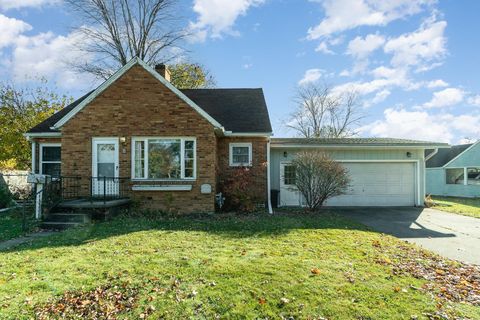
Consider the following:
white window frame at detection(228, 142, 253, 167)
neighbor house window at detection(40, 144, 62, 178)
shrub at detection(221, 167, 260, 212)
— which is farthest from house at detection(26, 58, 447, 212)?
neighbor house window at detection(40, 144, 62, 178)

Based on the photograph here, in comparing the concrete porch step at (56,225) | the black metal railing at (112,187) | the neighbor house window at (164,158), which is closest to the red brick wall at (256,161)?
the neighbor house window at (164,158)

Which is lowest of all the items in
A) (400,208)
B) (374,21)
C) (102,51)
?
(400,208)

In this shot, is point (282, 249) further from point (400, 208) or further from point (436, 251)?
point (400, 208)

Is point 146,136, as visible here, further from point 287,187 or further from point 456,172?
point 456,172

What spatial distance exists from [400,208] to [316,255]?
35.3ft

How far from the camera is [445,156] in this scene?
2766 cm

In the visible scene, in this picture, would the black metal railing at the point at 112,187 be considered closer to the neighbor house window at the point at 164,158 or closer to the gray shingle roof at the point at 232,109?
the neighbor house window at the point at 164,158

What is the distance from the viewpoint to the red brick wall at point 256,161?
14523 mm

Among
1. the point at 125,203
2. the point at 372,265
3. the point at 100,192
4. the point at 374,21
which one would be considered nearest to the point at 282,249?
the point at 372,265

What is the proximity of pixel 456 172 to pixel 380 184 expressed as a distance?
12753mm

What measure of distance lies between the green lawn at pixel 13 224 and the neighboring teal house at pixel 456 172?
2604 centimetres

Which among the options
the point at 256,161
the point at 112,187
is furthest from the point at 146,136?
the point at 256,161

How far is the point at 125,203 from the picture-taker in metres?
12.1

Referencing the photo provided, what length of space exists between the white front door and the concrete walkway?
9.86 m
